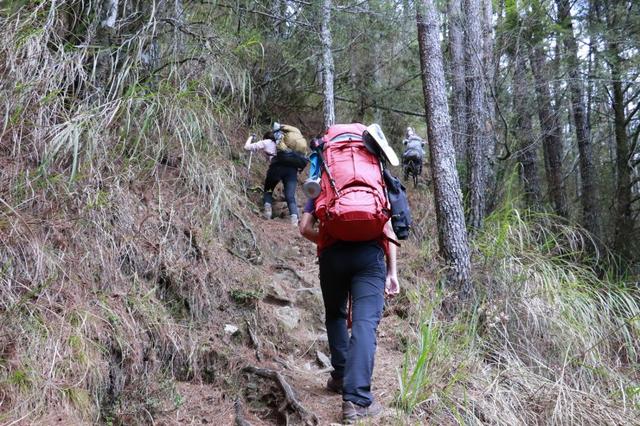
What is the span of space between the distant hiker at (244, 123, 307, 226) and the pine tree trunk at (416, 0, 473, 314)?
9.11ft

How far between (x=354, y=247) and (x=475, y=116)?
212 inches

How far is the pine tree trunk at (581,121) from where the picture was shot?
10.1m

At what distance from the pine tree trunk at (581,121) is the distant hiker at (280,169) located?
17.3ft

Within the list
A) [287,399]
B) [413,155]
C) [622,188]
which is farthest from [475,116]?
[287,399]

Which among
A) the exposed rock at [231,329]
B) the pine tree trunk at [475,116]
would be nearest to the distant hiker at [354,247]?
the exposed rock at [231,329]

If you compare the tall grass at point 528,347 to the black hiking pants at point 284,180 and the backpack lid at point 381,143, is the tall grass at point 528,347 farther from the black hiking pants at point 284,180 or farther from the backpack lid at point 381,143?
the black hiking pants at point 284,180

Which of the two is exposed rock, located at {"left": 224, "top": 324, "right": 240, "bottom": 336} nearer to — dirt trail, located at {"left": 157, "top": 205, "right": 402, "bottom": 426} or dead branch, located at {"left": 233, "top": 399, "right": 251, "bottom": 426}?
dirt trail, located at {"left": 157, "top": 205, "right": 402, "bottom": 426}

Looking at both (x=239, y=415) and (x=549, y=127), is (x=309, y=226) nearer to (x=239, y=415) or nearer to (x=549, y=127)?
(x=239, y=415)

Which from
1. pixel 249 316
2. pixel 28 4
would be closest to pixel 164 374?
pixel 249 316

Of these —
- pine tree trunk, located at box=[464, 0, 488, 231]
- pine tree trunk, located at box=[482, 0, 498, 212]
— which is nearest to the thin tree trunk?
pine tree trunk, located at box=[464, 0, 488, 231]

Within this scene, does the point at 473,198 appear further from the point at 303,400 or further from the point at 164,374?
the point at 164,374

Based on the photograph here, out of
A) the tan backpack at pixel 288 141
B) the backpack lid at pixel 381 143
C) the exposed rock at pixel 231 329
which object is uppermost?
the tan backpack at pixel 288 141

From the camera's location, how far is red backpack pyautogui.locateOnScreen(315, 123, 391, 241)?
3.35 metres

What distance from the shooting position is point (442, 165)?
249 inches
